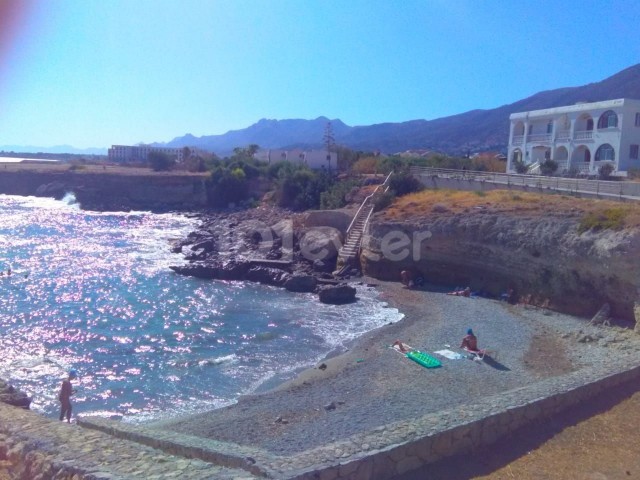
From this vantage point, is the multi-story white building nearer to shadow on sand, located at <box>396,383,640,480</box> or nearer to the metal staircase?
the metal staircase

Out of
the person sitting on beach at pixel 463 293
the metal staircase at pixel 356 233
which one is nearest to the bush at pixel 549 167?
the metal staircase at pixel 356 233

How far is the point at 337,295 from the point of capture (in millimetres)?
28094

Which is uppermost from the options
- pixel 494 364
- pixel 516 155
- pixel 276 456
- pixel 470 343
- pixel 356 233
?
pixel 516 155

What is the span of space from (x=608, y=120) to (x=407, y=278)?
21191 millimetres

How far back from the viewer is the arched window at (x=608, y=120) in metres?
40.9

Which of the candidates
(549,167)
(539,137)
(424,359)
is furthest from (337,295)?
(539,137)

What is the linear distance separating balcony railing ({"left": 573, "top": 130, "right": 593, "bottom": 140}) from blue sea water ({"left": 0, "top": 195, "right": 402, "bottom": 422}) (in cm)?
2302

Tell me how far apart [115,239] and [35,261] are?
10.8 meters

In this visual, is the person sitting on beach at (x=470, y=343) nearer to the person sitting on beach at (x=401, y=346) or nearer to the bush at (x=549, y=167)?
the person sitting on beach at (x=401, y=346)

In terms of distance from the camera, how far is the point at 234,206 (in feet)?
219

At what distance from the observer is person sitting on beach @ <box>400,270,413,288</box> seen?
30.5 meters

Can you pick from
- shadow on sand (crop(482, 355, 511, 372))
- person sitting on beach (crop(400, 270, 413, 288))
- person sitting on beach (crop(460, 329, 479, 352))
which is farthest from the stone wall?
person sitting on beach (crop(400, 270, 413, 288))

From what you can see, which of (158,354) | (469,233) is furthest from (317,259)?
(158,354)

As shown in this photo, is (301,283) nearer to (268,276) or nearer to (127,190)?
(268,276)
